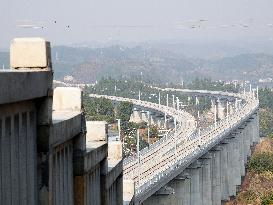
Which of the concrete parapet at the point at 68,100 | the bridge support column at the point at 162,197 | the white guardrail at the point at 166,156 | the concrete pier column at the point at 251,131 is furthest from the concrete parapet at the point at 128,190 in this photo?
the concrete pier column at the point at 251,131

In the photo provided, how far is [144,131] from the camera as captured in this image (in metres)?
150

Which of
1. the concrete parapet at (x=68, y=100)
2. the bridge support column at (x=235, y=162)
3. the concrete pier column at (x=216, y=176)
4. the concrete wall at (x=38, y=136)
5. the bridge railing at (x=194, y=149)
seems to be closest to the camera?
the concrete wall at (x=38, y=136)

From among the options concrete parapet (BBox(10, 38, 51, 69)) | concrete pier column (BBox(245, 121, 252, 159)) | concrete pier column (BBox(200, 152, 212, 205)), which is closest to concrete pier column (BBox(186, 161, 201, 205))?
concrete pier column (BBox(200, 152, 212, 205))

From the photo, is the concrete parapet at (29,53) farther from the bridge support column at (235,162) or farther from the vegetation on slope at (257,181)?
the bridge support column at (235,162)

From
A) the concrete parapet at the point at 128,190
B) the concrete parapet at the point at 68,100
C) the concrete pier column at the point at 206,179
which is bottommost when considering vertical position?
the concrete pier column at the point at 206,179

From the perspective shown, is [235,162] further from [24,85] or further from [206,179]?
[24,85]

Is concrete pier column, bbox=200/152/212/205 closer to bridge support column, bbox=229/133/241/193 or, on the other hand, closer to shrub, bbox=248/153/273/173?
bridge support column, bbox=229/133/241/193

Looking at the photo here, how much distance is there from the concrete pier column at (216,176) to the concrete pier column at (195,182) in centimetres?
842

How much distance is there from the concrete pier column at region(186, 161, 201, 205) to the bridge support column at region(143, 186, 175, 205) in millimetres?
8876

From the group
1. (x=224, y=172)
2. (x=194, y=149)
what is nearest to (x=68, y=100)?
(x=194, y=149)

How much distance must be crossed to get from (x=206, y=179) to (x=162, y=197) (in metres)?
23.7

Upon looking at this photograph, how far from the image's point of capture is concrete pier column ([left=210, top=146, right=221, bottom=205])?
96.8 meters

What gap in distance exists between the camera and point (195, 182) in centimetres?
8631

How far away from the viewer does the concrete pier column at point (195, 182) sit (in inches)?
3258
